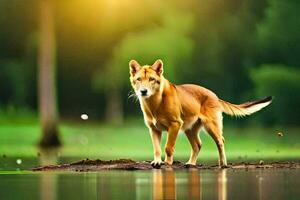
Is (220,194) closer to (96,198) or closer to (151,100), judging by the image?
(96,198)

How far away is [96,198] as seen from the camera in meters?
5.36

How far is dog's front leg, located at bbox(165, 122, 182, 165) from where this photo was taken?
7.37 metres

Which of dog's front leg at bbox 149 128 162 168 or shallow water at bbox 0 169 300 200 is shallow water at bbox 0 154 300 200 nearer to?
shallow water at bbox 0 169 300 200

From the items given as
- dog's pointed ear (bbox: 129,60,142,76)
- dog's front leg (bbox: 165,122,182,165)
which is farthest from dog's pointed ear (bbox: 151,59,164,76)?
dog's front leg (bbox: 165,122,182,165)

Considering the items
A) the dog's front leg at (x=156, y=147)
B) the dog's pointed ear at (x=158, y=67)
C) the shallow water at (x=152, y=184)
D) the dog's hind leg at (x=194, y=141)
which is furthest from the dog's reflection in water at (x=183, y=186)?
the dog's pointed ear at (x=158, y=67)

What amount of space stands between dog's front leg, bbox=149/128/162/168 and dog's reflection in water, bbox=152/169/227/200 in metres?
0.10

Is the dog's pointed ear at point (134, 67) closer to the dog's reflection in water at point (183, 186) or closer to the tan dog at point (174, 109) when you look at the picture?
the tan dog at point (174, 109)

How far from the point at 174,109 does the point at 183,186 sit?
60.3 inches

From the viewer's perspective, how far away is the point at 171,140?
24.2ft

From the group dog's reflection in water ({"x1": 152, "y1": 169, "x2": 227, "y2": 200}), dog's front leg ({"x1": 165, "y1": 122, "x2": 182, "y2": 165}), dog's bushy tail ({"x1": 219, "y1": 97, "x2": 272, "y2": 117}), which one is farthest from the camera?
dog's bushy tail ({"x1": 219, "y1": 97, "x2": 272, "y2": 117})

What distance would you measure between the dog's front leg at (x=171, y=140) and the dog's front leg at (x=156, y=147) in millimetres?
89

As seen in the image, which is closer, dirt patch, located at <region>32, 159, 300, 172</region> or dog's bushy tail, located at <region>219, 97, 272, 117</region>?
dirt patch, located at <region>32, 159, 300, 172</region>

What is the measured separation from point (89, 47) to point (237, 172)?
465cm

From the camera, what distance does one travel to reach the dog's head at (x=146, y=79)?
719 cm
